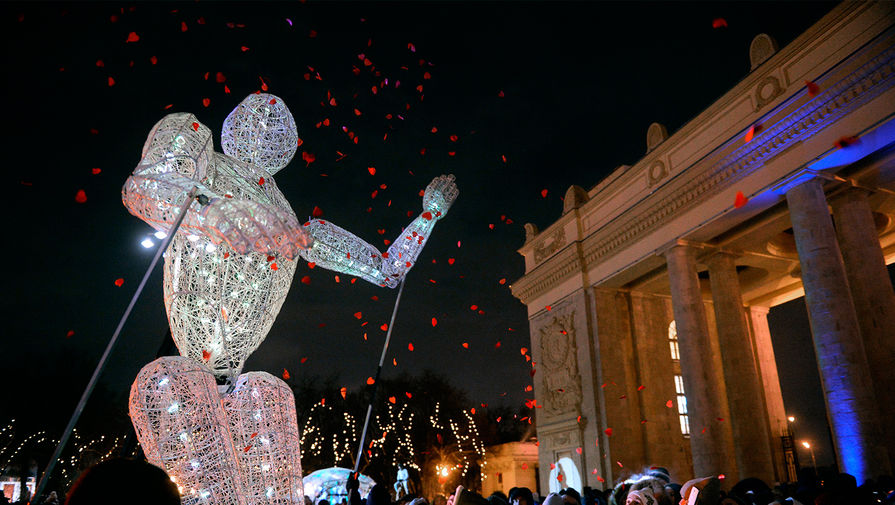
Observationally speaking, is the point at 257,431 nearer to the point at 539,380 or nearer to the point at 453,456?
the point at 539,380

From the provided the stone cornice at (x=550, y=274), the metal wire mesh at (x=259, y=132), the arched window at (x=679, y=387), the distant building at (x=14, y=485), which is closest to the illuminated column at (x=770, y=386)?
the arched window at (x=679, y=387)

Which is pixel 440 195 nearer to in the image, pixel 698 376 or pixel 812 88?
pixel 812 88

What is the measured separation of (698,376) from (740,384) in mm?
1218

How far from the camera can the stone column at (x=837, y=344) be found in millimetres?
11547

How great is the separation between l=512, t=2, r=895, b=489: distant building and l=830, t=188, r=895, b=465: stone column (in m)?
0.03

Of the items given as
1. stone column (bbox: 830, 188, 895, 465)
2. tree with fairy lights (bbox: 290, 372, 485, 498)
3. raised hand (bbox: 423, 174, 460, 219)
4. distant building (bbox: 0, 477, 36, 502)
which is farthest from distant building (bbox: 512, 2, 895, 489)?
distant building (bbox: 0, 477, 36, 502)

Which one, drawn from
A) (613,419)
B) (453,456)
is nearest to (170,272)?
(613,419)

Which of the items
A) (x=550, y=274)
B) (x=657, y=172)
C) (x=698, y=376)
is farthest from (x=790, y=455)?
(x=657, y=172)

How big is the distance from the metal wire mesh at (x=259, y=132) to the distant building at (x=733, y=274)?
11679mm

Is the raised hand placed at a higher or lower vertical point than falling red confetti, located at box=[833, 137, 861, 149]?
lower

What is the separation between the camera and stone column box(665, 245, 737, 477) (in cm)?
1534

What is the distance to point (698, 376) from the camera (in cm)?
1609

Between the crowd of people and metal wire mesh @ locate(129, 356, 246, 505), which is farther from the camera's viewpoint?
metal wire mesh @ locate(129, 356, 246, 505)

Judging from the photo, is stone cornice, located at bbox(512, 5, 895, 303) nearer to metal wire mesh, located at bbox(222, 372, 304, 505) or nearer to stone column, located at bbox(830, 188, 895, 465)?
stone column, located at bbox(830, 188, 895, 465)
